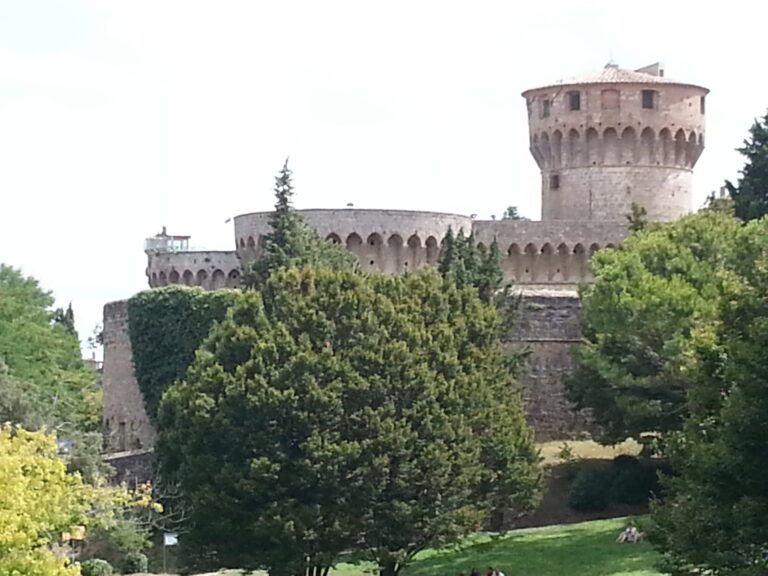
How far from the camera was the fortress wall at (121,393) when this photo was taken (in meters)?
57.0

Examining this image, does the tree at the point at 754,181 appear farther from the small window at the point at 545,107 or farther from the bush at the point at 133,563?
the bush at the point at 133,563

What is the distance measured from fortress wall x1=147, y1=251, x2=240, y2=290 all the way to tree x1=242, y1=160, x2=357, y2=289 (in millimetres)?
7401

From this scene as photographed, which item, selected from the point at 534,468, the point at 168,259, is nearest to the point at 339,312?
the point at 534,468

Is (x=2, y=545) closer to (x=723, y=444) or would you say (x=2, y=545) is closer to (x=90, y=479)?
(x=723, y=444)

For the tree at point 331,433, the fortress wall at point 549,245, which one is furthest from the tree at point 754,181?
the tree at point 331,433

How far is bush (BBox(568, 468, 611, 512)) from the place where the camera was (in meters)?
45.0

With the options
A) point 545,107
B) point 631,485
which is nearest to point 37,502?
point 631,485

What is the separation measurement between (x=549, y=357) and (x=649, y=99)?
16.0 metres

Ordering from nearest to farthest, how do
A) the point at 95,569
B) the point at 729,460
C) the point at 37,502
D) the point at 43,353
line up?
the point at 729,460 < the point at 37,502 < the point at 95,569 < the point at 43,353

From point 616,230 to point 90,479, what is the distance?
27.4 meters

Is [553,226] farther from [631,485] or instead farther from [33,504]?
[33,504]

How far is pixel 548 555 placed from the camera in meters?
38.8

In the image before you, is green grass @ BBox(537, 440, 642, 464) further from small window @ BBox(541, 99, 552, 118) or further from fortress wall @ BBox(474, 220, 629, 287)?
small window @ BBox(541, 99, 552, 118)

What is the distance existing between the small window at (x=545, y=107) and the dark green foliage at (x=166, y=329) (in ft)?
58.2
